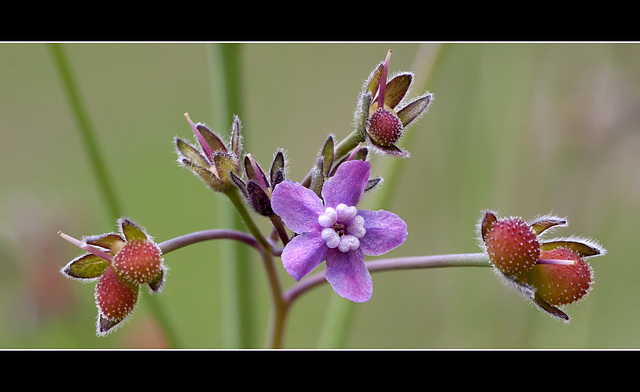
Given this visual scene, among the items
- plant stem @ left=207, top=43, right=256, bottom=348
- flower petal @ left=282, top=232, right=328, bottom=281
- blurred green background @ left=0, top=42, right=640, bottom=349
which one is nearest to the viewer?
flower petal @ left=282, top=232, right=328, bottom=281

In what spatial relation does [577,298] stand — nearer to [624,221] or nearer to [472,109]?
[472,109]

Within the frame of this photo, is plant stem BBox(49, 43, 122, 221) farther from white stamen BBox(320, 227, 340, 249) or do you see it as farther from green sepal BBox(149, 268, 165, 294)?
white stamen BBox(320, 227, 340, 249)

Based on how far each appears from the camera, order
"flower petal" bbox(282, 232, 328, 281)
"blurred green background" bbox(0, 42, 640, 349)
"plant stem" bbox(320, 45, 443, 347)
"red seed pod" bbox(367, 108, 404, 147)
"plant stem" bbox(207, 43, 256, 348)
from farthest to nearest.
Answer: "blurred green background" bbox(0, 42, 640, 349), "plant stem" bbox(320, 45, 443, 347), "plant stem" bbox(207, 43, 256, 348), "red seed pod" bbox(367, 108, 404, 147), "flower petal" bbox(282, 232, 328, 281)

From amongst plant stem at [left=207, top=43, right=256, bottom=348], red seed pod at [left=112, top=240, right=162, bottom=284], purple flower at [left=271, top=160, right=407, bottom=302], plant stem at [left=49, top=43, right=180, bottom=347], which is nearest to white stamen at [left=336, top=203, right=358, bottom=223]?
purple flower at [left=271, top=160, right=407, bottom=302]

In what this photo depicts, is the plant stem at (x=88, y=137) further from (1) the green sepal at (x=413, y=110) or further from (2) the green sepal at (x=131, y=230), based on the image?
(1) the green sepal at (x=413, y=110)

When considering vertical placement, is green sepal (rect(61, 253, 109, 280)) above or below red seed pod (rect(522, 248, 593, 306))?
above

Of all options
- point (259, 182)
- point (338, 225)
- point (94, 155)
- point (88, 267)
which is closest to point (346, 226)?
point (338, 225)

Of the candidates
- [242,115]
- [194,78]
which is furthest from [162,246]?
[194,78]
